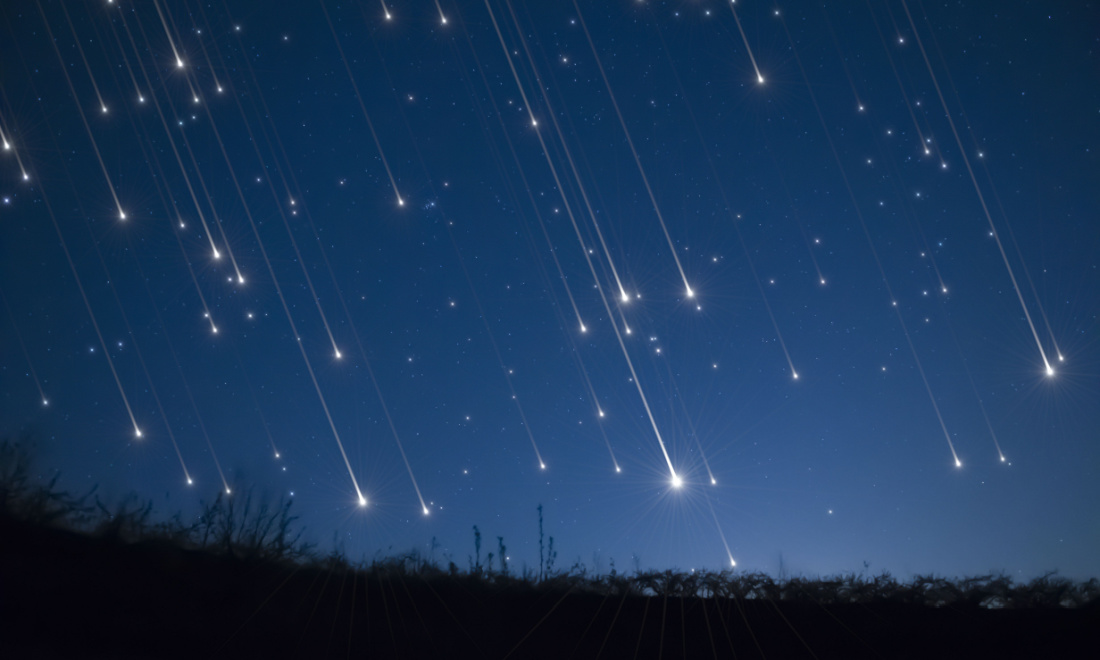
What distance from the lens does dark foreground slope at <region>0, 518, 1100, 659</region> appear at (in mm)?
3328

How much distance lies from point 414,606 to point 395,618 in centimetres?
13

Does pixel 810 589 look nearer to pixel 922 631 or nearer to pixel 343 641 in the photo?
pixel 922 631

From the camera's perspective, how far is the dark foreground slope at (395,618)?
333 centimetres

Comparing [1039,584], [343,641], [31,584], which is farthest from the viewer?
[1039,584]

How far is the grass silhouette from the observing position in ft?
11.0

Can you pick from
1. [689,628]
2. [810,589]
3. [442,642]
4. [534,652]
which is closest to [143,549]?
[442,642]

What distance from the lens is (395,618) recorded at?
3.72m

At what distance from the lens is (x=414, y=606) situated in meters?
3.77

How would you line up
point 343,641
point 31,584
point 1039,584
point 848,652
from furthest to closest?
point 1039,584 < point 848,652 < point 343,641 < point 31,584

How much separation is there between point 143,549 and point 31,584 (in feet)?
1.72

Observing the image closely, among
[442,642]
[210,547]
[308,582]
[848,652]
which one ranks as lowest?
[848,652]

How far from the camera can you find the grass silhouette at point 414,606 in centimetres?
337

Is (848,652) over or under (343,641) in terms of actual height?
under

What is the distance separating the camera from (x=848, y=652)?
152 inches
